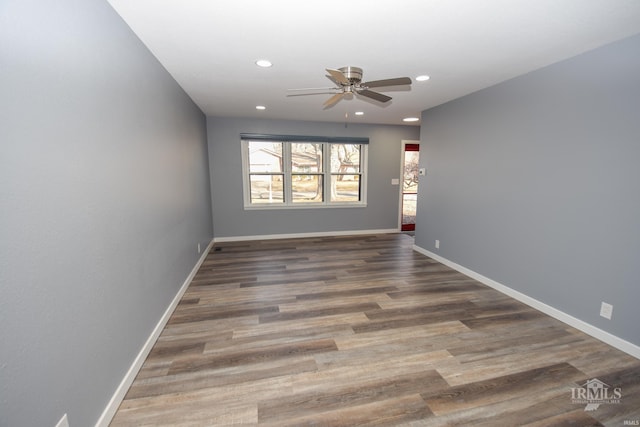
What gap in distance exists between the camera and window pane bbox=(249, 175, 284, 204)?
5.65m

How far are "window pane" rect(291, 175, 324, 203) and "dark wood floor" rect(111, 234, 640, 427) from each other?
104 inches

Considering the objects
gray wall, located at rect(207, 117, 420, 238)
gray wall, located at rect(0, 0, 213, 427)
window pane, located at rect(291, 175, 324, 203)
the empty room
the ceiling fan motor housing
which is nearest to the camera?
gray wall, located at rect(0, 0, 213, 427)

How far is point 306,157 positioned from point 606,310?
483 centimetres

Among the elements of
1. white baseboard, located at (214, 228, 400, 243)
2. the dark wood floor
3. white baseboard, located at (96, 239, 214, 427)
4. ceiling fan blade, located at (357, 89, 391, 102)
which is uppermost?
ceiling fan blade, located at (357, 89, 391, 102)

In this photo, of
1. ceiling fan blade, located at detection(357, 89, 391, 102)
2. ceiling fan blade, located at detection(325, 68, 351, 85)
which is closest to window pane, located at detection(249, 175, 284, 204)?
ceiling fan blade, located at detection(357, 89, 391, 102)

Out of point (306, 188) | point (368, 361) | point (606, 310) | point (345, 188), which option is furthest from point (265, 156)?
point (606, 310)

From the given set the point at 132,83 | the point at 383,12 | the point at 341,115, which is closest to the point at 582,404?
the point at 383,12

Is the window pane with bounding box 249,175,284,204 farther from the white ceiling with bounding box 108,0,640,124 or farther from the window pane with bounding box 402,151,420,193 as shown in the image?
the window pane with bounding box 402,151,420,193

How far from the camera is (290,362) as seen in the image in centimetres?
206

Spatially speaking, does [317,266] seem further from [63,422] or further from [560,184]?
[63,422]

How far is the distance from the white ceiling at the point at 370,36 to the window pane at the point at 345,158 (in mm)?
2730

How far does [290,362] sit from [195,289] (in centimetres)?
180

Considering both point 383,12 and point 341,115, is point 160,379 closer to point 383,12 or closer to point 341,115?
point 383,12

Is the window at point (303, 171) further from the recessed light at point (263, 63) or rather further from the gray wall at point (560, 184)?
the recessed light at point (263, 63)
